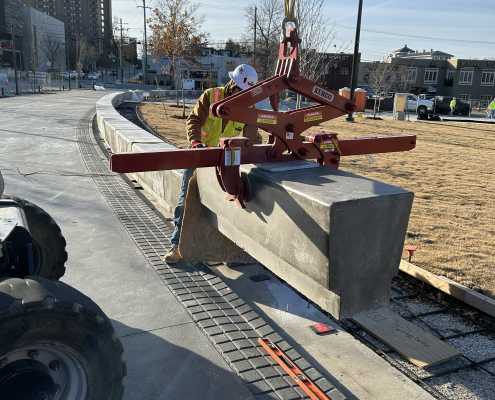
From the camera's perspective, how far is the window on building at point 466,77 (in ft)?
201

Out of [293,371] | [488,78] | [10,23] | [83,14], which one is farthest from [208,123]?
[83,14]

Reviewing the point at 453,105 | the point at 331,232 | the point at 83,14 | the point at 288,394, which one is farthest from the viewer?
the point at 83,14

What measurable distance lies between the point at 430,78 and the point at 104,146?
2365 inches

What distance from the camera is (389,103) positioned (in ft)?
126

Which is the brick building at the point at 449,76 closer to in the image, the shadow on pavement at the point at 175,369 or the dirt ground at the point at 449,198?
the dirt ground at the point at 449,198

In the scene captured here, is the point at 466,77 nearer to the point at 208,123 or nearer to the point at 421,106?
the point at 421,106

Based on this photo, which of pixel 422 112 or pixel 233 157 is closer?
pixel 233 157

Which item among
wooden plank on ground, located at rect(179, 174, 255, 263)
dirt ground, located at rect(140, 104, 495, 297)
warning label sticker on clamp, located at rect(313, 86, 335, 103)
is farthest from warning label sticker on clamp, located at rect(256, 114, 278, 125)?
dirt ground, located at rect(140, 104, 495, 297)

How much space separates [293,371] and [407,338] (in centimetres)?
107

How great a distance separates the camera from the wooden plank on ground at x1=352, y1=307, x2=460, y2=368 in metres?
3.56

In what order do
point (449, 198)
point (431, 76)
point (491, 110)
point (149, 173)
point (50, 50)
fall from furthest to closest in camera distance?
1. point (50, 50)
2. point (431, 76)
3. point (491, 110)
4. point (449, 198)
5. point (149, 173)

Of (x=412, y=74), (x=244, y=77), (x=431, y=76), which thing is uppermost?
(x=412, y=74)

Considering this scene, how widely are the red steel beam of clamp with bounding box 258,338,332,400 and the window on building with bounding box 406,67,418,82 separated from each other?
65207 millimetres

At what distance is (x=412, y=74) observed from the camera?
208 feet
